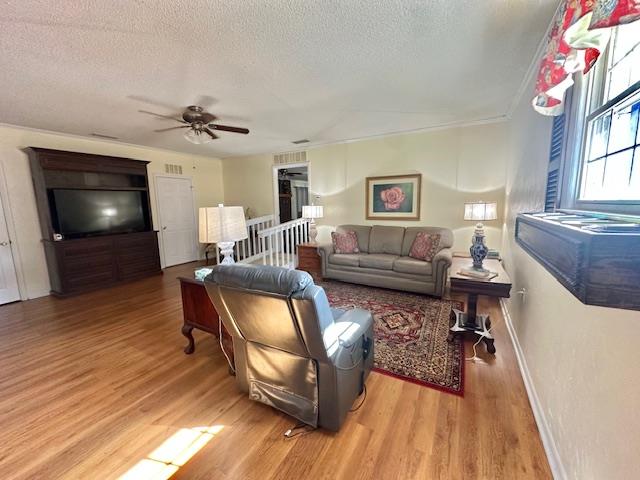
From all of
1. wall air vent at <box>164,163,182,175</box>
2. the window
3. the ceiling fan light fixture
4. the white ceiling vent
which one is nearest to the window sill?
the window

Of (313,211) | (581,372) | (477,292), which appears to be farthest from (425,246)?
(581,372)

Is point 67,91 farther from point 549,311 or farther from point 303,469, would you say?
point 549,311

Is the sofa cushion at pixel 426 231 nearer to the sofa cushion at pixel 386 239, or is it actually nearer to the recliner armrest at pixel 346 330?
the sofa cushion at pixel 386 239

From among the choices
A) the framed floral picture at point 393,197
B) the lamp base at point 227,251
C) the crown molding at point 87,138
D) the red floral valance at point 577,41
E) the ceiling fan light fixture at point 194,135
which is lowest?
the lamp base at point 227,251

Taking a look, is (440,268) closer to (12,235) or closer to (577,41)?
(577,41)

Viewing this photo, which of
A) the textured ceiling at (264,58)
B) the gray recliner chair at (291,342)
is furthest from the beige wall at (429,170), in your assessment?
the gray recliner chair at (291,342)

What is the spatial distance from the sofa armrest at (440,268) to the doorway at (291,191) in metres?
3.68

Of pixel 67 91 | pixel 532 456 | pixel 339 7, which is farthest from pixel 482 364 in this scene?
pixel 67 91

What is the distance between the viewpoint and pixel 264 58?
2.03 meters

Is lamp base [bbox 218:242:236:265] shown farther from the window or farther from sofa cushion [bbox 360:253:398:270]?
the window

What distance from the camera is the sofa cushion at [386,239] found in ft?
13.3

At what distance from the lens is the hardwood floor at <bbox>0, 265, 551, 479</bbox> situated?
1329 millimetres

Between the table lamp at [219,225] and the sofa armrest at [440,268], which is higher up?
the table lamp at [219,225]

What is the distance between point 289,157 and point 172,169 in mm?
2494
